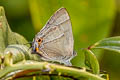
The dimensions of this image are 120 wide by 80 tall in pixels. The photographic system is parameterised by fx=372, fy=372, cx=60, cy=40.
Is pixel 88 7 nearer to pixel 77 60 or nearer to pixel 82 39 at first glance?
pixel 82 39

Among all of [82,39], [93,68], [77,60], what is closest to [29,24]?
[82,39]

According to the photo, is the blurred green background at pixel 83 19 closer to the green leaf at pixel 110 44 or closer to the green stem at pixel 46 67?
the green leaf at pixel 110 44

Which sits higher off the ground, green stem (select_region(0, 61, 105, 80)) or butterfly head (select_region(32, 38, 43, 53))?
butterfly head (select_region(32, 38, 43, 53))

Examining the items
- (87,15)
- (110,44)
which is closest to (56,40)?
(110,44)

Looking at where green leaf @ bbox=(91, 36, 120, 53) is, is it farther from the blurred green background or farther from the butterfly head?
the blurred green background

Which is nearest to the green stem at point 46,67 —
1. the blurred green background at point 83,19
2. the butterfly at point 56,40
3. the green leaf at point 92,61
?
the green leaf at point 92,61

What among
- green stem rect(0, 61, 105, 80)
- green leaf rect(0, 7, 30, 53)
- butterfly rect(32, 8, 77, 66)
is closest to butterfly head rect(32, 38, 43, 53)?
butterfly rect(32, 8, 77, 66)

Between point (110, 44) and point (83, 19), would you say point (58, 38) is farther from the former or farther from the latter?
point (83, 19)
